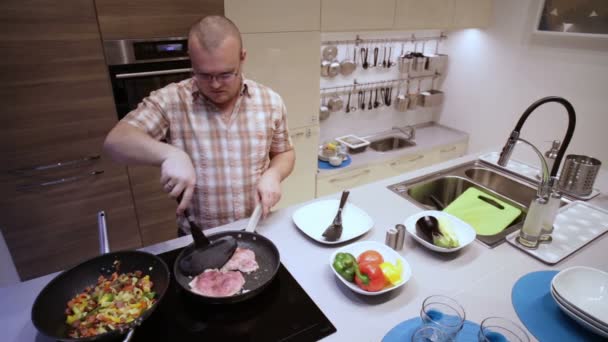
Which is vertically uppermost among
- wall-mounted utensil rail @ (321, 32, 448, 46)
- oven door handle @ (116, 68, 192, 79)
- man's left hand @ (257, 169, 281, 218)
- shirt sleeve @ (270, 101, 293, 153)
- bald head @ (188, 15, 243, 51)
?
bald head @ (188, 15, 243, 51)

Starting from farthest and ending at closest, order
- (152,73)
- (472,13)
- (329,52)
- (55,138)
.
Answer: (472,13) < (329,52) < (152,73) < (55,138)

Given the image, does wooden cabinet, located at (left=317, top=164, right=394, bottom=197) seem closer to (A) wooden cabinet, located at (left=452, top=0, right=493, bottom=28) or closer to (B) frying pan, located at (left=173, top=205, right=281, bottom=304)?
(A) wooden cabinet, located at (left=452, top=0, right=493, bottom=28)

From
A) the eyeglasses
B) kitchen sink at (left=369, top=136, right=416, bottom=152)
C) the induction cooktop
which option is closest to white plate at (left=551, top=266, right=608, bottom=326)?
the induction cooktop

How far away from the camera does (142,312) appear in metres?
0.91

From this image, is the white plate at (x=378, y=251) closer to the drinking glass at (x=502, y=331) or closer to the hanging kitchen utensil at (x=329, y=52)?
the drinking glass at (x=502, y=331)

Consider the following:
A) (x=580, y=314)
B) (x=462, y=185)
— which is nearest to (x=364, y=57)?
(x=462, y=185)

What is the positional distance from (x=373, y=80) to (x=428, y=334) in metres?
2.69

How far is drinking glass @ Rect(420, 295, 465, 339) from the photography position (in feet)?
2.85

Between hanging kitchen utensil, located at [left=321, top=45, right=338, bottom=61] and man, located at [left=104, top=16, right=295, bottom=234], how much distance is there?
1459 millimetres

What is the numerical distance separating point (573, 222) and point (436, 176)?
2.02ft

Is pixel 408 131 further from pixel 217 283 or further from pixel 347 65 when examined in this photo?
pixel 217 283

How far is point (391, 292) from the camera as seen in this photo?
1.08m

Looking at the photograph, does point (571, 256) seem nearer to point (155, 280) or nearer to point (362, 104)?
point (155, 280)

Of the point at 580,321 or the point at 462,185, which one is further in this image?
the point at 462,185
